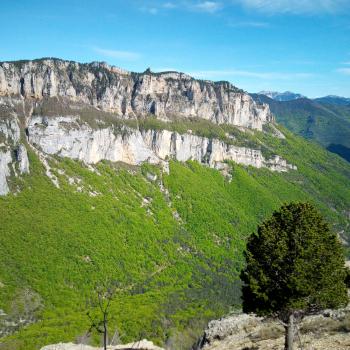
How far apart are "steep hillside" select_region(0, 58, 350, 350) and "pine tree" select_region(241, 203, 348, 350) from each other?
6613 centimetres

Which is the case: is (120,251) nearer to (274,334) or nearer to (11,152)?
(11,152)

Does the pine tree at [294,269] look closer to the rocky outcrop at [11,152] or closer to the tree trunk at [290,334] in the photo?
the tree trunk at [290,334]

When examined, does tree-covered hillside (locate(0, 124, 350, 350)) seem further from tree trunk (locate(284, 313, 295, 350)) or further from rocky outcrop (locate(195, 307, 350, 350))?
tree trunk (locate(284, 313, 295, 350))

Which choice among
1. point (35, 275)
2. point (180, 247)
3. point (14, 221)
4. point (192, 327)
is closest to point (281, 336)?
point (192, 327)

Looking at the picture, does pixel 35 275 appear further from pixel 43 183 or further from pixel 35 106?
pixel 35 106

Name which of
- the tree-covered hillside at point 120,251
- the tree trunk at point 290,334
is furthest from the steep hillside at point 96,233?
the tree trunk at point 290,334

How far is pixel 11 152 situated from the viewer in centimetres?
14975

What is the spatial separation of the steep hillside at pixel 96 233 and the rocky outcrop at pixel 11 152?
1.23 feet

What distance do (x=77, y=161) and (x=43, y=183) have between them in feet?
86.9

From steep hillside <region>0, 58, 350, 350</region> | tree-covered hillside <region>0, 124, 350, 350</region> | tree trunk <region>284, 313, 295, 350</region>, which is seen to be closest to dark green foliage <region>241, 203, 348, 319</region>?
tree trunk <region>284, 313, 295, 350</region>

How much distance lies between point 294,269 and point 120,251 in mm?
114307

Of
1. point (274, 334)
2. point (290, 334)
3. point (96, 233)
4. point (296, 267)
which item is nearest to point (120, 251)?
point (96, 233)

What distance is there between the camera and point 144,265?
146 meters

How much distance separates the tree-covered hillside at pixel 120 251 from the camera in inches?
4254
